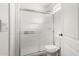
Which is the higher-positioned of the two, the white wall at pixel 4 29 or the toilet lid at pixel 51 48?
the white wall at pixel 4 29

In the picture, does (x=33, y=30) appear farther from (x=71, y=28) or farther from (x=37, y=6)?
(x=71, y=28)

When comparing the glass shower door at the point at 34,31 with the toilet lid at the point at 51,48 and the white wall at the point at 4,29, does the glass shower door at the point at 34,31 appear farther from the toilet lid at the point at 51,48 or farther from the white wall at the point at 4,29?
the white wall at the point at 4,29

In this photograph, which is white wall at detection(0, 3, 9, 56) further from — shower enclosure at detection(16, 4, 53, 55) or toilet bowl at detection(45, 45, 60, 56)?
toilet bowl at detection(45, 45, 60, 56)

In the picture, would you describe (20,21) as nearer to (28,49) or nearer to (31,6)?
(31,6)

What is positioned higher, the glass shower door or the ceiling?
the ceiling

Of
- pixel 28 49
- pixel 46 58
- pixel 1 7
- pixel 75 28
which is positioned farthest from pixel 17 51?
pixel 75 28

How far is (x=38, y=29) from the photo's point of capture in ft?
4.13

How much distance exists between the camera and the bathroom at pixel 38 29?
1197 millimetres

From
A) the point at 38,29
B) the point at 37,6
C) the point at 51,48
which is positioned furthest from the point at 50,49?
the point at 37,6

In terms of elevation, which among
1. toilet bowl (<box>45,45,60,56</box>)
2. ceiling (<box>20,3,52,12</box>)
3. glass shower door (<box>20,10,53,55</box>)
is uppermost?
ceiling (<box>20,3,52,12</box>)

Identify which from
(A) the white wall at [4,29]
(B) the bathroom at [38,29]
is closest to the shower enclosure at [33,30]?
(B) the bathroom at [38,29]

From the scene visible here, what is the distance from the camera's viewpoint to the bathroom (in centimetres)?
120

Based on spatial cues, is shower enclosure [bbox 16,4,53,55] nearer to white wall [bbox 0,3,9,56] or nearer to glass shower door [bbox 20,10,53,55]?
glass shower door [bbox 20,10,53,55]

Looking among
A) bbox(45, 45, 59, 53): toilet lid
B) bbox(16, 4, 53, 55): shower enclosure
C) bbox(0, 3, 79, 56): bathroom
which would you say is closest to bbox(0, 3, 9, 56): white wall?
bbox(0, 3, 79, 56): bathroom
